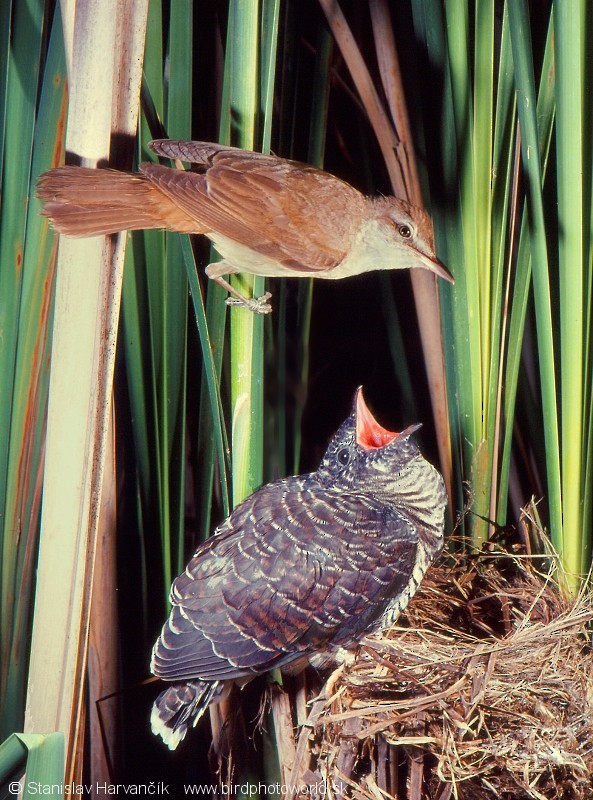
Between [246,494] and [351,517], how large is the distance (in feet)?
0.53

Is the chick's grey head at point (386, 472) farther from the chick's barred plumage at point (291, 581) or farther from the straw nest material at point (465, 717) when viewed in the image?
the straw nest material at point (465, 717)

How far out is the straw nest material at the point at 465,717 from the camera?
839 millimetres

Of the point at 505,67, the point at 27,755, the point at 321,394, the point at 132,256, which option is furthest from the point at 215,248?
the point at 27,755

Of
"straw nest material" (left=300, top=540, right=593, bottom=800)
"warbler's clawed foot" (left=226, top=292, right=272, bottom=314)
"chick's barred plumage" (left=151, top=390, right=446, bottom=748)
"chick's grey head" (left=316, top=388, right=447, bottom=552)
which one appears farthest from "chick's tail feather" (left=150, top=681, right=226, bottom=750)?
"warbler's clawed foot" (left=226, top=292, right=272, bottom=314)

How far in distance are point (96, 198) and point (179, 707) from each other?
669 mm

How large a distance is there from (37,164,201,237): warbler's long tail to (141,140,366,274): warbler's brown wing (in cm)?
2

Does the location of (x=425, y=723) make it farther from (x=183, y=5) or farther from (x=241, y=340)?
(x=183, y=5)

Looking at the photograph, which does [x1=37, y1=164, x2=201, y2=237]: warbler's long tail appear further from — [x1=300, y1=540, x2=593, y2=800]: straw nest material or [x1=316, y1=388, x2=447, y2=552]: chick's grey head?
[x1=300, y1=540, x2=593, y2=800]: straw nest material

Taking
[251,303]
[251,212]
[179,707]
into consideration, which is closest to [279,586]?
[179,707]

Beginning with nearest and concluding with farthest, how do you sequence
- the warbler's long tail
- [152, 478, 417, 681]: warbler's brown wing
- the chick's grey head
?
the warbler's long tail → [152, 478, 417, 681]: warbler's brown wing → the chick's grey head

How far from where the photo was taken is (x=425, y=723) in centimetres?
86

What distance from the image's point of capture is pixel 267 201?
3.15 feet

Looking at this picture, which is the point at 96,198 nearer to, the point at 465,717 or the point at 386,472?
the point at 386,472

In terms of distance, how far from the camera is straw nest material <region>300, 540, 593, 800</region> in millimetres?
839
